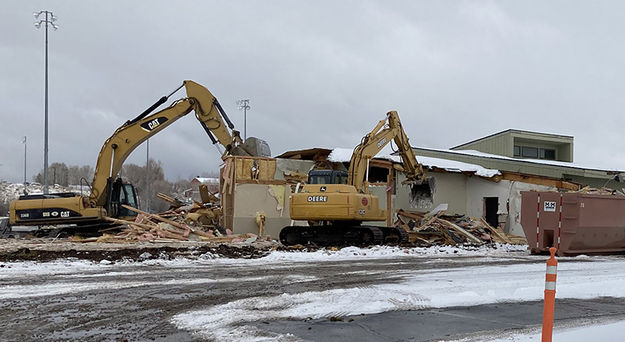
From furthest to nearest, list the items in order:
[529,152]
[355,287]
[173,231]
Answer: [529,152] → [173,231] → [355,287]

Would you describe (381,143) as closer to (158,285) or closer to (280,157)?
(280,157)

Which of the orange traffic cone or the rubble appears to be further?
the rubble

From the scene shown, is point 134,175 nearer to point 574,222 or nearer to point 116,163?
point 116,163

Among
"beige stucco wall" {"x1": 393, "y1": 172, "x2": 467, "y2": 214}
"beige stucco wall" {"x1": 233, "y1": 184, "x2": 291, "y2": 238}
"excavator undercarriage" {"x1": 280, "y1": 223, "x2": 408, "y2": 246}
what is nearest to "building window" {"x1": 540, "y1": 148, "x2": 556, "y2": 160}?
"beige stucco wall" {"x1": 393, "y1": 172, "x2": 467, "y2": 214}

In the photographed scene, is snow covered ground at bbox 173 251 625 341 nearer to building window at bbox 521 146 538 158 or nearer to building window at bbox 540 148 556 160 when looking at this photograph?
building window at bbox 521 146 538 158

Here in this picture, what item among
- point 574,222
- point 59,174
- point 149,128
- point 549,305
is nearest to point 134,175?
point 59,174

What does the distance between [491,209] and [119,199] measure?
1793 centimetres

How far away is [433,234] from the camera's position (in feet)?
77.9

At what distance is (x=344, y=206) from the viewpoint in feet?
62.1

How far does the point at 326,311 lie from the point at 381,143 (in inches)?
572

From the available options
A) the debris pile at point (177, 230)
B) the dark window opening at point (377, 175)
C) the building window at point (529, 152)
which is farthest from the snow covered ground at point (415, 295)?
the building window at point (529, 152)

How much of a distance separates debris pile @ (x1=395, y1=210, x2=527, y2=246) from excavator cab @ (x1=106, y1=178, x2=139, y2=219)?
11510 mm

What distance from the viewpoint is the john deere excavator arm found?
2262 centimetres

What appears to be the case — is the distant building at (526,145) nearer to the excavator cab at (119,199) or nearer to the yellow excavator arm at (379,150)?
the yellow excavator arm at (379,150)
